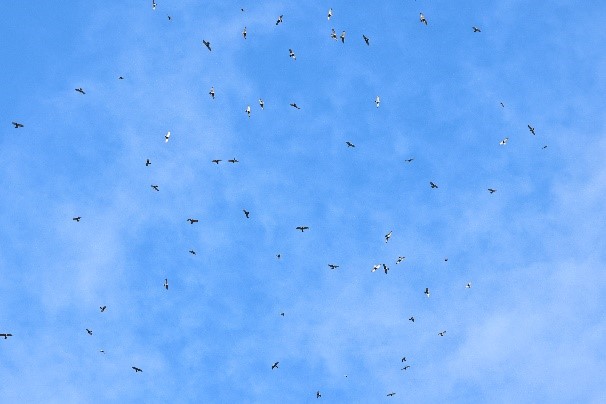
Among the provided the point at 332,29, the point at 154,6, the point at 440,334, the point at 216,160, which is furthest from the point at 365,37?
the point at 440,334

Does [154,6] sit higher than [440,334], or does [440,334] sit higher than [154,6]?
[154,6]

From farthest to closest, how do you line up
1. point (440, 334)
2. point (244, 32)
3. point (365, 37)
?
1. point (440, 334)
2. point (244, 32)
3. point (365, 37)

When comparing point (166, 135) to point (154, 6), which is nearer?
point (166, 135)

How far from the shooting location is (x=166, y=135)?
3723 inches

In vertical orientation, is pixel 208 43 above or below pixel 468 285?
above

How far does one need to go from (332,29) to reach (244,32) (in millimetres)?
11556

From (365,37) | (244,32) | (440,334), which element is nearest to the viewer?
(365,37)

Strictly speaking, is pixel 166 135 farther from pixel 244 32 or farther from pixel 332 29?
pixel 332 29

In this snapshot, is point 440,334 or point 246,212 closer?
point 246,212

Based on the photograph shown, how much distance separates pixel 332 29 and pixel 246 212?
78.6 feet

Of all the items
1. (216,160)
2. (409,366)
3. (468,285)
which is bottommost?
(409,366)

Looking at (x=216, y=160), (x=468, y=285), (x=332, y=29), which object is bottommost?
(x=468, y=285)

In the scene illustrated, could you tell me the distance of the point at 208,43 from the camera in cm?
8912

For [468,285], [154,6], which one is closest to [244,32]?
[154,6]
